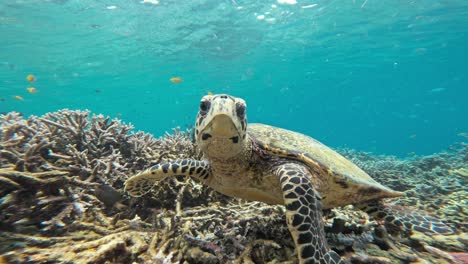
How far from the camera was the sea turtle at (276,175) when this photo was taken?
2.06 meters

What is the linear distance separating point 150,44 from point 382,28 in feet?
67.4

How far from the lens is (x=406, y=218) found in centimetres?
302

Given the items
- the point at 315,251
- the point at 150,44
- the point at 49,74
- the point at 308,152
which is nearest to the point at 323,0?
the point at 150,44

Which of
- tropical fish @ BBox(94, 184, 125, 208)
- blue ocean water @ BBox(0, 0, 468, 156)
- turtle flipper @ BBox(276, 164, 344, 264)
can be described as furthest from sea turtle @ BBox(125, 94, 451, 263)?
blue ocean water @ BBox(0, 0, 468, 156)

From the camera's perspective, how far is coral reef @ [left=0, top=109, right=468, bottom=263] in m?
2.01

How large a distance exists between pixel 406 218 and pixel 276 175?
1.75 meters

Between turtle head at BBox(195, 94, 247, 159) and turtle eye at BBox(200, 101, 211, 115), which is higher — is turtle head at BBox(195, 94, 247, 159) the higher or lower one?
the lower one

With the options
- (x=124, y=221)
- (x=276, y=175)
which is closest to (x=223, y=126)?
(x=276, y=175)

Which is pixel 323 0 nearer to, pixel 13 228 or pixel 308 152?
pixel 308 152

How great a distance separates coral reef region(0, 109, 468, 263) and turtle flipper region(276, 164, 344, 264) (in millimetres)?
275

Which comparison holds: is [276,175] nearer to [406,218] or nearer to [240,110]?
[240,110]

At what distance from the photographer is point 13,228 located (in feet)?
7.03

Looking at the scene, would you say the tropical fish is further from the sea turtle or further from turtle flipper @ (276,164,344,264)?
turtle flipper @ (276,164,344,264)

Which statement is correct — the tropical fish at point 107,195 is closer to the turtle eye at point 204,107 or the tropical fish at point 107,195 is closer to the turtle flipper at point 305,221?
the turtle eye at point 204,107
